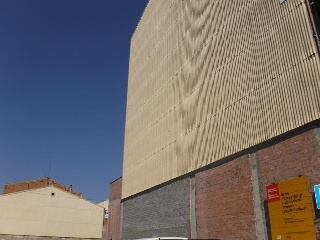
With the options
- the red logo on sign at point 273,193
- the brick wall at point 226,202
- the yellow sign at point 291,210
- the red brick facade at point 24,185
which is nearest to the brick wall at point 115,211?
the brick wall at point 226,202

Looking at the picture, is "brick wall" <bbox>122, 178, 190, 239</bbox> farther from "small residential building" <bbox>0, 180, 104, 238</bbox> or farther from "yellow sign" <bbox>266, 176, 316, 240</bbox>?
"small residential building" <bbox>0, 180, 104, 238</bbox>

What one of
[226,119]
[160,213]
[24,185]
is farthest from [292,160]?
[24,185]

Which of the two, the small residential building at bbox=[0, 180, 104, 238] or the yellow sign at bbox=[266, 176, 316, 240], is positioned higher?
the small residential building at bbox=[0, 180, 104, 238]

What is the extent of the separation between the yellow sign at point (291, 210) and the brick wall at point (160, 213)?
583 cm

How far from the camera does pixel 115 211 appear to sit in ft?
88.9

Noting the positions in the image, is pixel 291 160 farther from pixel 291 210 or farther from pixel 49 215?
pixel 49 215

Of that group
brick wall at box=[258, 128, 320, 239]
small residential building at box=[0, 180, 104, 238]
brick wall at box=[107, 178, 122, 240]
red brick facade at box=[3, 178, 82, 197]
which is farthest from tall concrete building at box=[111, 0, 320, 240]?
red brick facade at box=[3, 178, 82, 197]

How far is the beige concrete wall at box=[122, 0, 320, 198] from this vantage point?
37.0ft

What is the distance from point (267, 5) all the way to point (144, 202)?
1436cm

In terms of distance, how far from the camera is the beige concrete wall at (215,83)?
11281mm

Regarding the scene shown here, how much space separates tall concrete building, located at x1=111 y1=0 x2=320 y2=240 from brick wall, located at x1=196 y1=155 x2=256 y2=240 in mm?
41

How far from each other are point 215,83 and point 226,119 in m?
2.22

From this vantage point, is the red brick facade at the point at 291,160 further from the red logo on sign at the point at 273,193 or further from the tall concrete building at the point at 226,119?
the red logo on sign at the point at 273,193

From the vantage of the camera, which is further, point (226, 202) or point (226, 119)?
point (226, 119)
